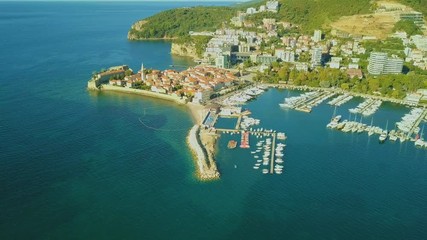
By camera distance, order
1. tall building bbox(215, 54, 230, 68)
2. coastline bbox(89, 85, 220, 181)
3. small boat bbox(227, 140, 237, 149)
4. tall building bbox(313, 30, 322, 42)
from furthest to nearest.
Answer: tall building bbox(313, 30, 322, 42) → tall building bbox(215, 54, 230, 68) → small boat bbox(227, 140, 237, 149) → coastline bbox(89, 85, 220, 181)

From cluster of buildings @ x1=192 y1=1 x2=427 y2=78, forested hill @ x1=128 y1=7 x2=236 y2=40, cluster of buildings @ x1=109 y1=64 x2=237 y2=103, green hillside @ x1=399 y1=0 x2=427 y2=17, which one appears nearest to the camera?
cluster of buildings @ x1=109 y1=64 x2=237 y2=103

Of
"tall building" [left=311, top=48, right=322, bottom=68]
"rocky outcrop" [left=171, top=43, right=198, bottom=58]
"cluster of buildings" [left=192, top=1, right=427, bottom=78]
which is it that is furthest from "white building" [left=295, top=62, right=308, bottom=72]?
"rocky outcrop" [left=171, top=43, right=198, bottom=58]

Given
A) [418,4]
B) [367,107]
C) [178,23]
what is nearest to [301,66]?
[367,107]

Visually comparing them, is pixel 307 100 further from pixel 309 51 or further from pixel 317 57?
pixel 309 51

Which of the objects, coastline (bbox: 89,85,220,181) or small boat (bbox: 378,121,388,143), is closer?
coastline (bbox: 89,85,220,181)

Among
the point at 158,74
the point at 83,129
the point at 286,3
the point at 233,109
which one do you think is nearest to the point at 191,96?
the point at 233,109

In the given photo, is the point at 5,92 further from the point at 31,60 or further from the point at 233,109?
the point at 233,109

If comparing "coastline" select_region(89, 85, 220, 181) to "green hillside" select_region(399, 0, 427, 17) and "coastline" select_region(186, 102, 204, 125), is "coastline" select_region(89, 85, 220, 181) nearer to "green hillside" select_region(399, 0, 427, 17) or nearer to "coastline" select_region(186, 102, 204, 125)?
"coastline" select_region(186, 102, 204, 125)
